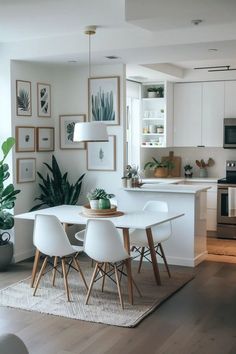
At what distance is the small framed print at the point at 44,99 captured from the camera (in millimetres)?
6719

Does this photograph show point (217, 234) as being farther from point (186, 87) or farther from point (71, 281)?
point (71, 281)

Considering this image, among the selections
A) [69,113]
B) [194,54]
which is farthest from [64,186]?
[194,54]

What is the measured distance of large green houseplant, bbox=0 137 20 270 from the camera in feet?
19.6

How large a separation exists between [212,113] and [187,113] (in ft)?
1.42

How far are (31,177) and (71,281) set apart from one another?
5.68 feet

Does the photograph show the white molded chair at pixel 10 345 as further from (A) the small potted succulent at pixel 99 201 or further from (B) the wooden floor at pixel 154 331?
(A) the small potted succulent at pixel 99 201

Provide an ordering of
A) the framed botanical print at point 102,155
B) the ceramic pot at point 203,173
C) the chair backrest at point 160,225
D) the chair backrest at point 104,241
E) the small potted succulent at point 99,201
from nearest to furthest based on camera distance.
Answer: the chair backrest at point 104,241 < the small potted succulent at point 99,201 < the chair backrest at point 160,225 < the framed botanical print at point 102,155 < the ceramic pot at point 203,173

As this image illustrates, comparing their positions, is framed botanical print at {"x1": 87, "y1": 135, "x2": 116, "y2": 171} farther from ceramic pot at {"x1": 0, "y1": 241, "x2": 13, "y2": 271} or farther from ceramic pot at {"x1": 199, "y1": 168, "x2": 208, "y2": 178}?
ceramic pot at {"x1": 199, "y1": 168, "x2": 208, "y2": 178}

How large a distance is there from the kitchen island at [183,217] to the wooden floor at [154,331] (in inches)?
44.6

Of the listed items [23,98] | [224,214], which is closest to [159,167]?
[224,214]

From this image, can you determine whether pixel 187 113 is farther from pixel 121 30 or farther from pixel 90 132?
pixel 90 132

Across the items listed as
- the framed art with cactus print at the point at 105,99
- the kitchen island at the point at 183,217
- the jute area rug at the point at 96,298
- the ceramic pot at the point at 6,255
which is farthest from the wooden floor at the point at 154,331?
the framed art with cactus print at the point at 105,99

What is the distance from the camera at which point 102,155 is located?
6.68m

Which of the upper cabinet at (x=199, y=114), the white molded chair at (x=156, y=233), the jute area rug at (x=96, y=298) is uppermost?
the upper cabinet at (x=199, y=114)
